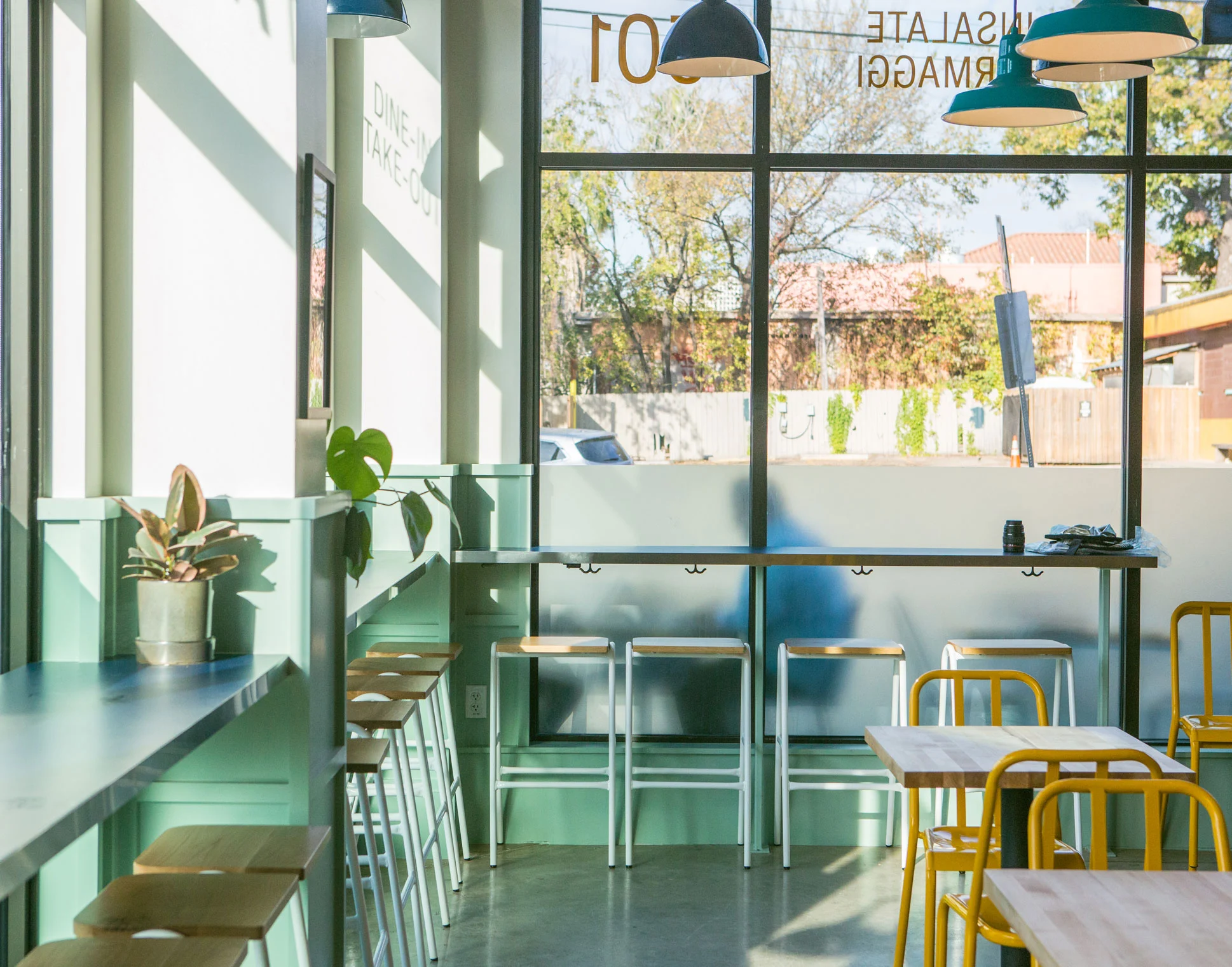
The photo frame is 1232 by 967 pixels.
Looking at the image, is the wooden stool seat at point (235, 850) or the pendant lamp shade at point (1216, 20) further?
the pendant lamp shade at point (1216, 20)

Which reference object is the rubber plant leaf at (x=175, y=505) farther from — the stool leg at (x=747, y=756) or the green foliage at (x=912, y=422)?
the green foliage at (x=912, y=422)

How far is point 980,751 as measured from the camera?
9.22 ft

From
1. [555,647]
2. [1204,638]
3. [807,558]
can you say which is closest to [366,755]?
[555,647]

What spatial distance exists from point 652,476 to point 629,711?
0.94m

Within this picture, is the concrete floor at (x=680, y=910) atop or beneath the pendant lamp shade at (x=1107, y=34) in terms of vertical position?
beneath

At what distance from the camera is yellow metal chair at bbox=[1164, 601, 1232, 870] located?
13.5 feet

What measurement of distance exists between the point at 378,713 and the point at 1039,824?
161 cm

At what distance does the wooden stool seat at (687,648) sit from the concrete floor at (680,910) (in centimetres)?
73

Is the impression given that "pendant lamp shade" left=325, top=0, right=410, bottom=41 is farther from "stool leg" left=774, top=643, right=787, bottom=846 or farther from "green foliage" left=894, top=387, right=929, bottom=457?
"stool leg" left=774, top=643, right=787, bottom=846

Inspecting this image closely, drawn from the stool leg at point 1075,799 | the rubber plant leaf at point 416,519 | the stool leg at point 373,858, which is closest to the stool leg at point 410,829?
the stool leg at point 373,858

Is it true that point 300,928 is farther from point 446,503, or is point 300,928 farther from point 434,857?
point 446,503

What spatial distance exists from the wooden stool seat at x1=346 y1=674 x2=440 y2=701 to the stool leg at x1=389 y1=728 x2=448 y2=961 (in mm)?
111

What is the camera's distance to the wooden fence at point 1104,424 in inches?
181

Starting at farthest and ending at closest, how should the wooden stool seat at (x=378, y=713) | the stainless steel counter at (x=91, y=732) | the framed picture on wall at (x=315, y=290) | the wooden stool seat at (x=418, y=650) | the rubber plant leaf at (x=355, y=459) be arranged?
the wooden stool seat at (x=418, y=650) < the rubber plant leaf at (x=355, y=459) < the wooden stool seat at (x=378, y=713) < the framed picture on wall at (x=315, y=290) < the stainless steel counter at (x=91, y=732)
